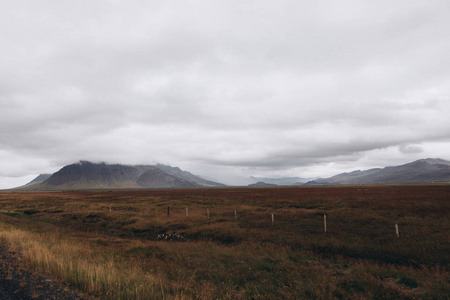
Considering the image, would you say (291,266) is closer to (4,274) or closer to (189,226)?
(4,274)

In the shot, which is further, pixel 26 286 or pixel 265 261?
pixel 265 261

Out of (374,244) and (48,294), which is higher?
(48,294)

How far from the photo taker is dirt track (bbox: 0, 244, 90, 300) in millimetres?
6738

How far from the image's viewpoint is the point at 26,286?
7309mm

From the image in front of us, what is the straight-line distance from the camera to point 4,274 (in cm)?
820

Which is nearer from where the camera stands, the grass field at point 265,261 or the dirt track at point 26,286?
the dirt track at point 26,286

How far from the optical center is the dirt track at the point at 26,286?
6.74m

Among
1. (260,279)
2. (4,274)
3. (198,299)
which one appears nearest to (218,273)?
(260,279)

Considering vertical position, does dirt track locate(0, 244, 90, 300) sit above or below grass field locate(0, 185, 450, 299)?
above

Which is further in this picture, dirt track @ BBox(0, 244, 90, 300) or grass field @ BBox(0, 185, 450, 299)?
grass field @ BBox(0, 185, 450, 299)

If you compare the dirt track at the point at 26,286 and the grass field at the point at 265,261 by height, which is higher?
the dirt track at the point at 26,286

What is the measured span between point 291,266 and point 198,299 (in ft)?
20.4

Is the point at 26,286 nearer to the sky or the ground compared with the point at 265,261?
nearer to the sky

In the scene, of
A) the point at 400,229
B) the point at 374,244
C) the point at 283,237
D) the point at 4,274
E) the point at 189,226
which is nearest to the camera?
the point at 4,274
